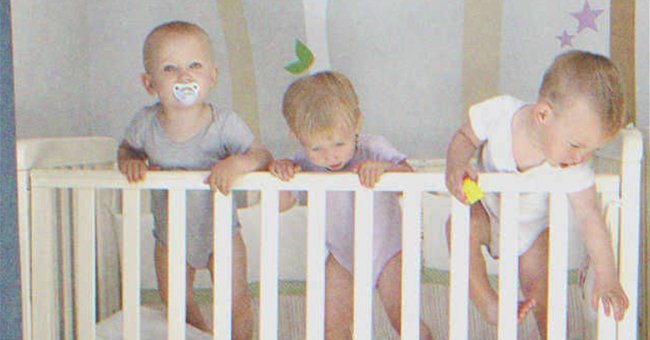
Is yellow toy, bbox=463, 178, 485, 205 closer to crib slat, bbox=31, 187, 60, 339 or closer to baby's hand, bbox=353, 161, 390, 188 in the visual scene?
baby's hand, bbox=353, 161, 390, 188

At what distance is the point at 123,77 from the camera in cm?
233

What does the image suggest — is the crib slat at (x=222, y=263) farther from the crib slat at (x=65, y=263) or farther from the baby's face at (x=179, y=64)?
the crib slat at (x=65, y=263)

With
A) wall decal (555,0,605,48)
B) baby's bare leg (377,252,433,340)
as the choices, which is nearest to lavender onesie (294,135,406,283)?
baby's bare leg (377,252,433,340)

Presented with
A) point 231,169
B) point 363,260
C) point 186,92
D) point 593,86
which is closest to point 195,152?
point 186,92

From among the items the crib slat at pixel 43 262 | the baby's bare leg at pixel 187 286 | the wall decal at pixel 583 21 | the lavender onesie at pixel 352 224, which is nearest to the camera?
the crib slat at pixel 43 262

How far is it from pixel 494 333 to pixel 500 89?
647 mm

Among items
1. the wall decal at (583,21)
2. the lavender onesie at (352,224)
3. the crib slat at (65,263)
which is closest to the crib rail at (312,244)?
the crib slat at (65,263)

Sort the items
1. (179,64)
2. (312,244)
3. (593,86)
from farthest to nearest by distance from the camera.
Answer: (179,64) < (312,244) < (593,86)

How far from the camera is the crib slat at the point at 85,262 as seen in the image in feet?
5.19

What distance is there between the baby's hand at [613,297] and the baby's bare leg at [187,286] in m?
0.89

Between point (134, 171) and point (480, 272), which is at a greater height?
point (134, 171)

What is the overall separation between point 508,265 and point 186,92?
724 millimetres

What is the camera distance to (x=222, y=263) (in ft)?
5.08

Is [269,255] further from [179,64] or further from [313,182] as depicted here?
[179,64]
